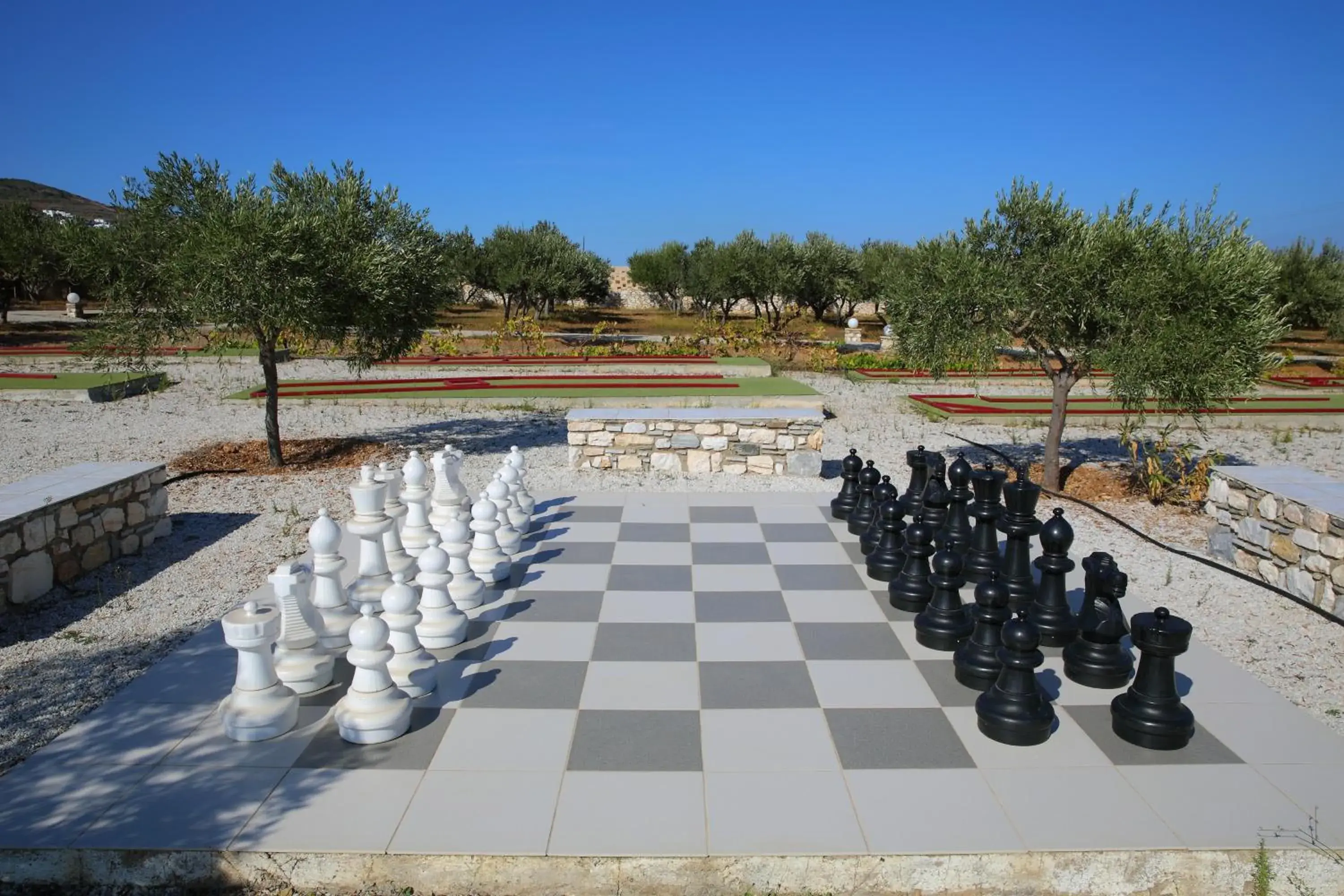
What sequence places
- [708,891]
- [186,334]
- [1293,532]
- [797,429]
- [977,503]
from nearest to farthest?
[708,891]
[977,503]
[1293,532]
[797,429]
[186,334]

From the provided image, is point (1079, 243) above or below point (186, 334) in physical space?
above

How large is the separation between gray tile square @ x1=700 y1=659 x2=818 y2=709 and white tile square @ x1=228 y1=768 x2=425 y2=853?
54.5 inches

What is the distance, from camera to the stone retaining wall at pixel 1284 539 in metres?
5.26

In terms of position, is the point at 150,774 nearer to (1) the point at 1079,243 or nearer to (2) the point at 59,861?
(2) the point at 59,861

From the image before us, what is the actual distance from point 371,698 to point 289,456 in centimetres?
732

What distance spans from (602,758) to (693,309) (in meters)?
35.4

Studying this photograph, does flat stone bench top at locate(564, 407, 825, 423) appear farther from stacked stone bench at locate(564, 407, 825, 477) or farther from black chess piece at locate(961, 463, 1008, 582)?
black chess piece at locate(961, 463, 1008, 582)

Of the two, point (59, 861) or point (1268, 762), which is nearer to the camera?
point (59, 861)

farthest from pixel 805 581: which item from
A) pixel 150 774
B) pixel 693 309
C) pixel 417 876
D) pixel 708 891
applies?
pixel 693 309

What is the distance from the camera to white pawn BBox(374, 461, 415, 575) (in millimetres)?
5082

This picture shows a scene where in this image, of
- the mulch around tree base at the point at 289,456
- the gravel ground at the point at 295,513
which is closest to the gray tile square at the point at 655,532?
the gravel ground at the point at 295,513

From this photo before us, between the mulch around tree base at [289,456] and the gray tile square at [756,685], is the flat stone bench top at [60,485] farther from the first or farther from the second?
the gray tile square at [756,685]

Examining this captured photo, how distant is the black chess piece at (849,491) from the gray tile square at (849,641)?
2.14 meters

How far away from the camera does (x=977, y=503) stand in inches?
206
